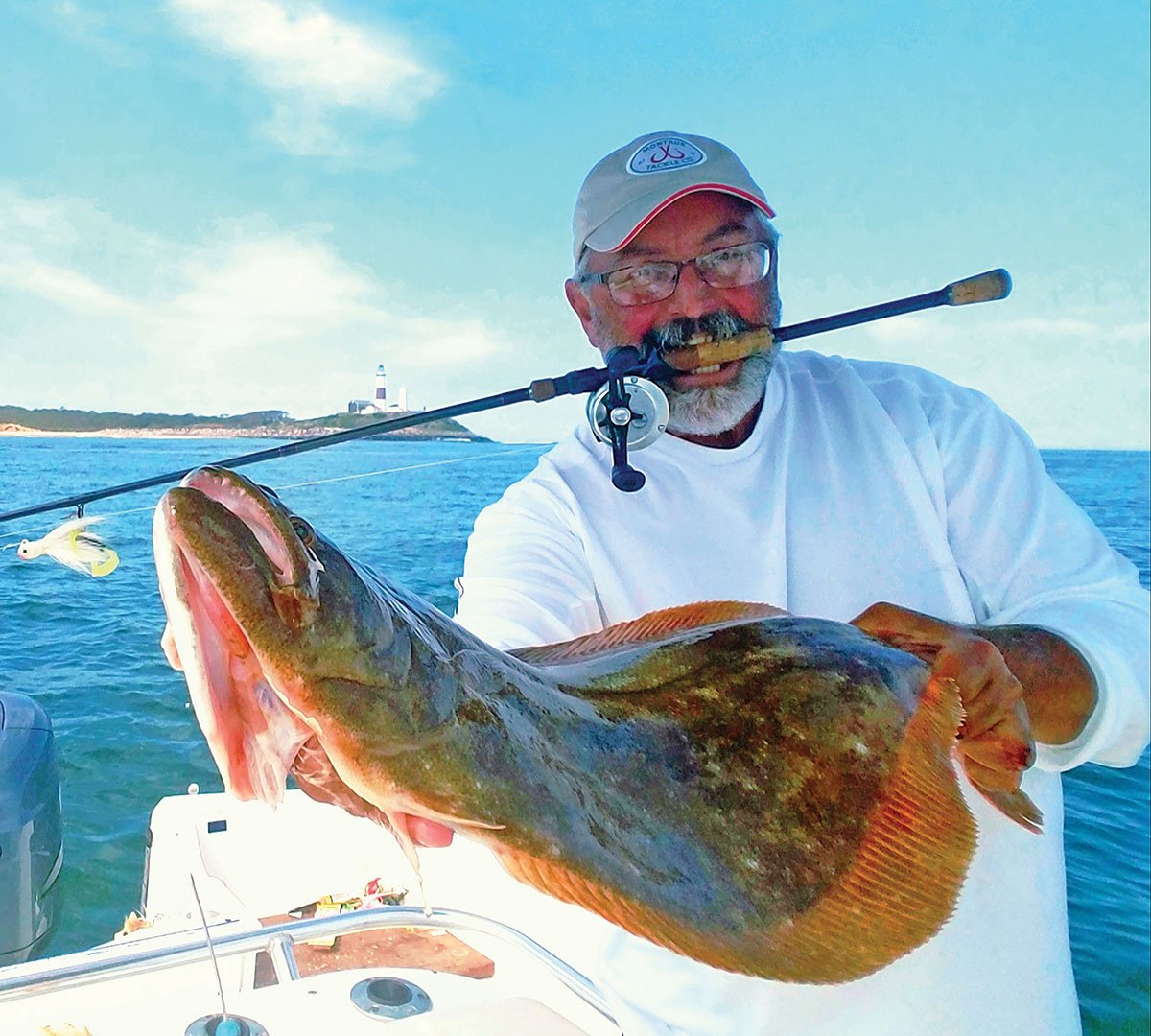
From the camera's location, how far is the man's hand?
1.43 meters

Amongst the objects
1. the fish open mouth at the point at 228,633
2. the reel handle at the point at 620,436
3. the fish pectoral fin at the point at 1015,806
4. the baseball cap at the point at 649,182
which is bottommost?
the fish pectoral fin at the point at 1015,806

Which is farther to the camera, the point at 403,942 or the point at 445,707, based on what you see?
the point at 403,942

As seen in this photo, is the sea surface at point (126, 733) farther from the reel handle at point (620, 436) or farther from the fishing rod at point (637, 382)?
the reel handle at point (620, 436)

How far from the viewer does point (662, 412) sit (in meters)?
2.25

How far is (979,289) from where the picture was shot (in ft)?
8.07

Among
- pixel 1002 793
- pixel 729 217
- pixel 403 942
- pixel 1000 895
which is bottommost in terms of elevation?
pixel 403 942

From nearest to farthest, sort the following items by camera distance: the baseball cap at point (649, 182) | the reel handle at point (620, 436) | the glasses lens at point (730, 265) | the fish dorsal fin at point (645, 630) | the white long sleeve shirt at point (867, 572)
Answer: the fish dorsal fin at point (645, 630), the white long sleeve shirt at point (867, 572), the reel handle at point (620, 436), the baseball cap at point (649, 182), the glasses lens at point (730, 265)

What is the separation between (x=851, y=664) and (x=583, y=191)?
5.82ft

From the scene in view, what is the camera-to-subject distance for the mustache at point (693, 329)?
248 cm

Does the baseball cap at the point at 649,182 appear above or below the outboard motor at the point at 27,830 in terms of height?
above

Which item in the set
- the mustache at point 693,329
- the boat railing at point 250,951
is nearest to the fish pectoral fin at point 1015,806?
the mustache at point 693,329

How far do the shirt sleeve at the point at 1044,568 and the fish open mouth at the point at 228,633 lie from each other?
1.51 meters

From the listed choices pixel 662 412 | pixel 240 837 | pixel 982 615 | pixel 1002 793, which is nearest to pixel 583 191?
pixel 662 412

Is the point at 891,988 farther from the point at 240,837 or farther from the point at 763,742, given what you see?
the point at 240,837
